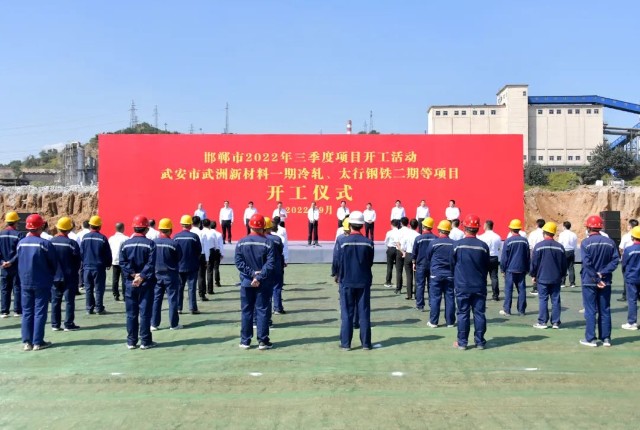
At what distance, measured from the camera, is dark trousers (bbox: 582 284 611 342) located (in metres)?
7.06

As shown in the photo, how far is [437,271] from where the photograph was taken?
8.37m

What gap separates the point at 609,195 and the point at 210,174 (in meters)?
20.2

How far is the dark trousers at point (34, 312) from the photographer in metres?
6.96

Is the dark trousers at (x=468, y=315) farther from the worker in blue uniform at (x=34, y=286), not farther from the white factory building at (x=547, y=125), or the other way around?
the white factory building at (x=547, y=125)

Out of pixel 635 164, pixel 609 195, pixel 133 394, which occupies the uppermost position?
pixel 635 164

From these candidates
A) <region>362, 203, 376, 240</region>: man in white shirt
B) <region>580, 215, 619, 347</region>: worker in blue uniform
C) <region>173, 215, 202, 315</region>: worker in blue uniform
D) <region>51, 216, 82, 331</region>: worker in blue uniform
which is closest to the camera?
<region>580, 215, 619, 347</region>: worker in blue uniform

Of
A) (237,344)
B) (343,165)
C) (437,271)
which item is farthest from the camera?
(343,165)

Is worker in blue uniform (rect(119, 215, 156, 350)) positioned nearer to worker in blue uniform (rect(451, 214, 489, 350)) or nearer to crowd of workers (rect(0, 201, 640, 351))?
crowd of workers (rect(0, 201, 640, 351))

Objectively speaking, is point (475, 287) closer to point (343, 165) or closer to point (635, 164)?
point (343, 165)

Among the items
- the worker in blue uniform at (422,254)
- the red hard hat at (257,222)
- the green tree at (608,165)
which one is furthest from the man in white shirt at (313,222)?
the green tree at (608,165)

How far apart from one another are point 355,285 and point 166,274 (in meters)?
2.77

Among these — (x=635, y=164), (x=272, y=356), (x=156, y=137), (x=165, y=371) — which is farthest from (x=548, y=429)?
(x=635, y=164)

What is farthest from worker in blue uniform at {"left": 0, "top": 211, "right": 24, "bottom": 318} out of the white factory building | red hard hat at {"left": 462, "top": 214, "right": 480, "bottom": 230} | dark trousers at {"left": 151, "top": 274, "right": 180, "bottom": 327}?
the white factory building

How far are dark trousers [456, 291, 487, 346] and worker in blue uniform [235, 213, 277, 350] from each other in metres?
2.25
